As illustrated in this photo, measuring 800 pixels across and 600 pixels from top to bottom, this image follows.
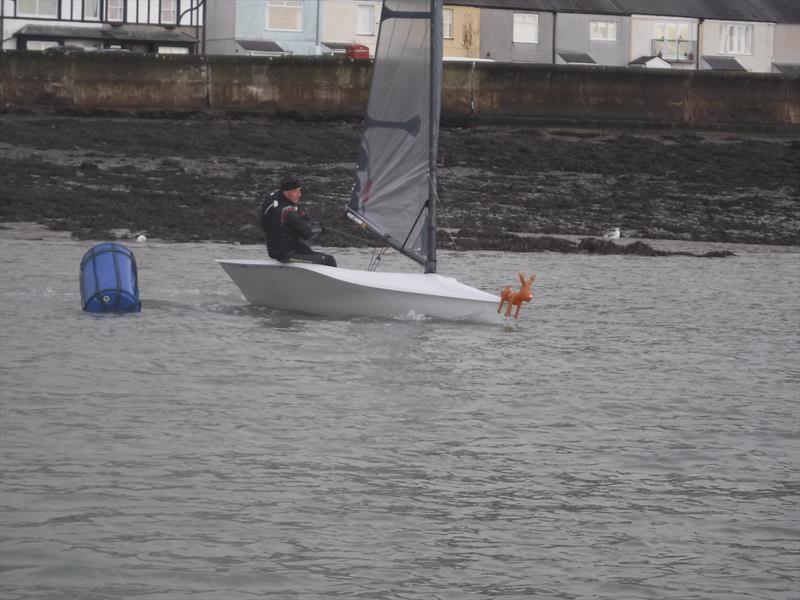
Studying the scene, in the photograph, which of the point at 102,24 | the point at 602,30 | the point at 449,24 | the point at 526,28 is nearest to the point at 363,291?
the point at 102,24

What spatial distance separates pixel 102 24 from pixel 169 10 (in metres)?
2.72

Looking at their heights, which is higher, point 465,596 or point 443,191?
point 443,191

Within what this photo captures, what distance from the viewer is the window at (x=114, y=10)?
56.9 meters

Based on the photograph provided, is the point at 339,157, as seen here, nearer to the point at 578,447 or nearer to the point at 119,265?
the point at 119,265

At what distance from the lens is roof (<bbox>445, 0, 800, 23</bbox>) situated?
2469 inches

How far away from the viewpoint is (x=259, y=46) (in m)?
58.5

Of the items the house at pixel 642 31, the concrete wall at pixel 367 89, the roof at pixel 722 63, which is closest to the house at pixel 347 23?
the house at pixel 642 31

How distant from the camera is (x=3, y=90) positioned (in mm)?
32344

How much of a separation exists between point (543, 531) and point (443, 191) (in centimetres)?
1895

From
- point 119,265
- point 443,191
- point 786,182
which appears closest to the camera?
point 119,265

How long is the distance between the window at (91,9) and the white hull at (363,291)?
145 ft

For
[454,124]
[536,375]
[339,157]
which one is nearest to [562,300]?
[536,375]

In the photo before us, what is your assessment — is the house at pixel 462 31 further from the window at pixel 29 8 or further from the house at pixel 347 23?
the window at pixel 29 8

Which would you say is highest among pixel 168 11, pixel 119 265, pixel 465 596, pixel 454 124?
pixel 168 11
